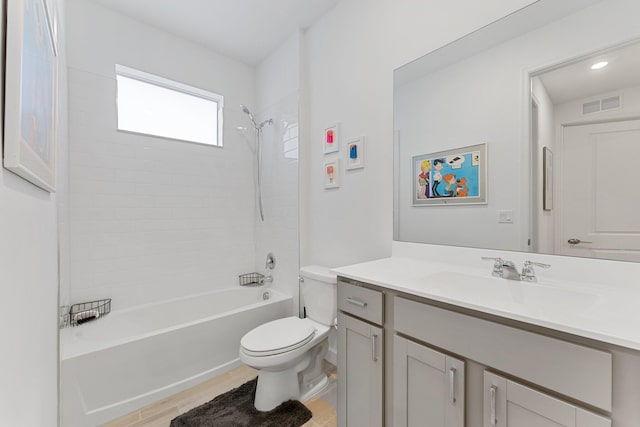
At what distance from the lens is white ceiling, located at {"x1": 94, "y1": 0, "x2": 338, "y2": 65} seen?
2.04m

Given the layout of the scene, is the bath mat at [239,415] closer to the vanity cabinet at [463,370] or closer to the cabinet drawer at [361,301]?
the vanity cabinet at [463,370]

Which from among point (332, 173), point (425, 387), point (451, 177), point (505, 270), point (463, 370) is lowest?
point (425, 387)

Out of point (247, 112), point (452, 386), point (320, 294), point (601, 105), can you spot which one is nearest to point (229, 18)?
point (247, 112)

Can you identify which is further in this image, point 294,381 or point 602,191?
point 294,381

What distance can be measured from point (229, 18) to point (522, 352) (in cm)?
276

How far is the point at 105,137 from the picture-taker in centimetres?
212

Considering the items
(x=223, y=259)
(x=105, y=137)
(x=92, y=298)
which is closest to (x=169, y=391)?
(x=92, y=298)

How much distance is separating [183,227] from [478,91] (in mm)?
2457

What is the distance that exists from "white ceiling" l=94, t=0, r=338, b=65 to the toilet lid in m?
2.34

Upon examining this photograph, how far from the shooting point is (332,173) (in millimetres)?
2102

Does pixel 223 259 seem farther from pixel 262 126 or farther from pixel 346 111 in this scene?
pixel 346 111

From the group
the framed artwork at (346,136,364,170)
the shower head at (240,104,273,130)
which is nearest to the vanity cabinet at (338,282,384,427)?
the framed artwork at (346,136,364,170)

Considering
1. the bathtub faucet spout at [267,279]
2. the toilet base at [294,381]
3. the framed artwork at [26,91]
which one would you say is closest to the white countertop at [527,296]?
the toilet base at [294,381]

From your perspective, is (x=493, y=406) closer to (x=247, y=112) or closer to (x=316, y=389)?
(x=316, y=389)
